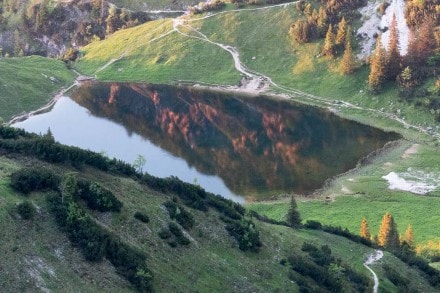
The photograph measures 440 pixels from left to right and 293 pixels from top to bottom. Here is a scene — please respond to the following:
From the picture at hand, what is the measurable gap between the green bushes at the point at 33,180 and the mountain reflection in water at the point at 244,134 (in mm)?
54392

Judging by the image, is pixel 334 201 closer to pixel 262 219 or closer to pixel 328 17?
pixel 262 219

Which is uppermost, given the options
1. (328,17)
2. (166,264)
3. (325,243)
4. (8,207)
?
(328,17)

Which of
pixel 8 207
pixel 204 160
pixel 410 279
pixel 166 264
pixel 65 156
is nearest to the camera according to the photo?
pixel 8 207

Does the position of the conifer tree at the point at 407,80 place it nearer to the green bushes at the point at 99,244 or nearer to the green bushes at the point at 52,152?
the green bushes at the point at 52,152

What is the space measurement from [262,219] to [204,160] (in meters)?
44.2

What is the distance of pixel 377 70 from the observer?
13025 cm

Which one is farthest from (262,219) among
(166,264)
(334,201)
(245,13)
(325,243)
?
(245,13)

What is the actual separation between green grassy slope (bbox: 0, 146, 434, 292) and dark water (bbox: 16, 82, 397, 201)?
1605 inches

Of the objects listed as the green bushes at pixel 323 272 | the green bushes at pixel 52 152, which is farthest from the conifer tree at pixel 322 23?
the green bushes at pixel 52 152

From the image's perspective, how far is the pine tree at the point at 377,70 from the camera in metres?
130

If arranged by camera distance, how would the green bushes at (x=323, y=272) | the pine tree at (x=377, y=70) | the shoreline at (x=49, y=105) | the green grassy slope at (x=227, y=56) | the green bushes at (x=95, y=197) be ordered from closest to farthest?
the green bushes at (x=95, y=197)
the green bushes at (x=323, y=272)
the shoreline at (x=49, y=105)
the pine tree at (x=377, y=70)
the green grassy slope at (x=227, y=56)

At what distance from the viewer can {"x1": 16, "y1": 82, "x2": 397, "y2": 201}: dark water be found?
95875 millimetres

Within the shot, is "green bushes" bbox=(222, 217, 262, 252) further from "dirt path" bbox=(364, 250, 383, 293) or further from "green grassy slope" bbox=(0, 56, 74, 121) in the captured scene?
"green grassy slope" bbox=(0, 56, 74, 121)

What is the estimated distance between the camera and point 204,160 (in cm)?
10169
